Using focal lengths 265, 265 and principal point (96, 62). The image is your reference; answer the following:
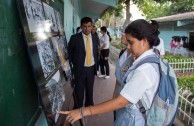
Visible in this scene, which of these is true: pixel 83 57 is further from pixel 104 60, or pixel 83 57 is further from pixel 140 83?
pixel 104 60

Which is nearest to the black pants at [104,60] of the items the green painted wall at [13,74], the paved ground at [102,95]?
the paved ground at [102,95]

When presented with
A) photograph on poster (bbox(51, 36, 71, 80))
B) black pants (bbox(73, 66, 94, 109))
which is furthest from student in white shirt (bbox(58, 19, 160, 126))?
black pants (bbox(73, 66, 94, 109))

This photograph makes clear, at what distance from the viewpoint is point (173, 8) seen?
1417 inches

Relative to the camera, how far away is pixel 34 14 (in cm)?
197

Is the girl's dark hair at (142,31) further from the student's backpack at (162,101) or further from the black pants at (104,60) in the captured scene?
the black pants at (104,60)

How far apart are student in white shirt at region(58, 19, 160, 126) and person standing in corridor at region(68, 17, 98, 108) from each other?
8.41ft

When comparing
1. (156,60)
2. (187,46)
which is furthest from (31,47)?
(187,46)

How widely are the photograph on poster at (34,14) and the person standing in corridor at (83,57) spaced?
7.36 ft

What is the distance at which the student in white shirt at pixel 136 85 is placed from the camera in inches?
70.1

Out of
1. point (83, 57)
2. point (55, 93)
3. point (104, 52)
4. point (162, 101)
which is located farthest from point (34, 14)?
point (104, 52)

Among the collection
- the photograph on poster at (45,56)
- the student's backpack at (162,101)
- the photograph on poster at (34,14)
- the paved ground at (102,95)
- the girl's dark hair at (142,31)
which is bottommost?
the paved ground at (102,95)

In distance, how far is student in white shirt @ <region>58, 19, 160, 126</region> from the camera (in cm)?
178

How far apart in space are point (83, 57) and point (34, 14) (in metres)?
2.65

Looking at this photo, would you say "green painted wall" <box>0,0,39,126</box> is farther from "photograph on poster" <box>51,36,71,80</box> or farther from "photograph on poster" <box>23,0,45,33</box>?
"photograph on poster" <box>51,36,71,80</box>
